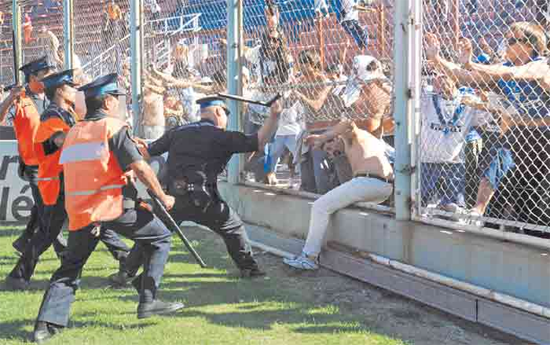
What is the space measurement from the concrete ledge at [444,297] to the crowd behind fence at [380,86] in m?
0.54

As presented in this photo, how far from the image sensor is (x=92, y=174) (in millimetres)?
5043

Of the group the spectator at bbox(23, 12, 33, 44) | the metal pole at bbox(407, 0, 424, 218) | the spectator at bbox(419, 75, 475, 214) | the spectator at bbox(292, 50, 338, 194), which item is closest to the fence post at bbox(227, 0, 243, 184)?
the spectator at bbox(292, 50, 338, 194)

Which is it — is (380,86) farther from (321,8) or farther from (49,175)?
(49,175)

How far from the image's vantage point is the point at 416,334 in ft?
16.5

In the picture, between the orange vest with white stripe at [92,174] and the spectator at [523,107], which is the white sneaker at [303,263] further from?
the orange vest with white stripe at [92,174]

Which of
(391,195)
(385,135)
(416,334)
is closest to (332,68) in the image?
(385,135)

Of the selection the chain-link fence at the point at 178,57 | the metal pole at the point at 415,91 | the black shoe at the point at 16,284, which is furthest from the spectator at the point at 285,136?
the black shoe at the point at 16,284

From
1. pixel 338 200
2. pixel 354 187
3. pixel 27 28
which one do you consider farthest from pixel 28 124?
pixel 27 28

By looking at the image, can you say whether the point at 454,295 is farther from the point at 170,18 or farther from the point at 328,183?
the point at 170,18

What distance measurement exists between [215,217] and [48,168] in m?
1.49

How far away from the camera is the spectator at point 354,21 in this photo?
7.13 m

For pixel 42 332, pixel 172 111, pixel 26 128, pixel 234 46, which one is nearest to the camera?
pixel 42 332

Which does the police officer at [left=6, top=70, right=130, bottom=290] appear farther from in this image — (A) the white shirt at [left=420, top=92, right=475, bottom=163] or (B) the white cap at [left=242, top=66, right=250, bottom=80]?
(A) the white shirt at [left=420, top=92, right=475, bottom=163]

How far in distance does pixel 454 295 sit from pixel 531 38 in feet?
6.18
